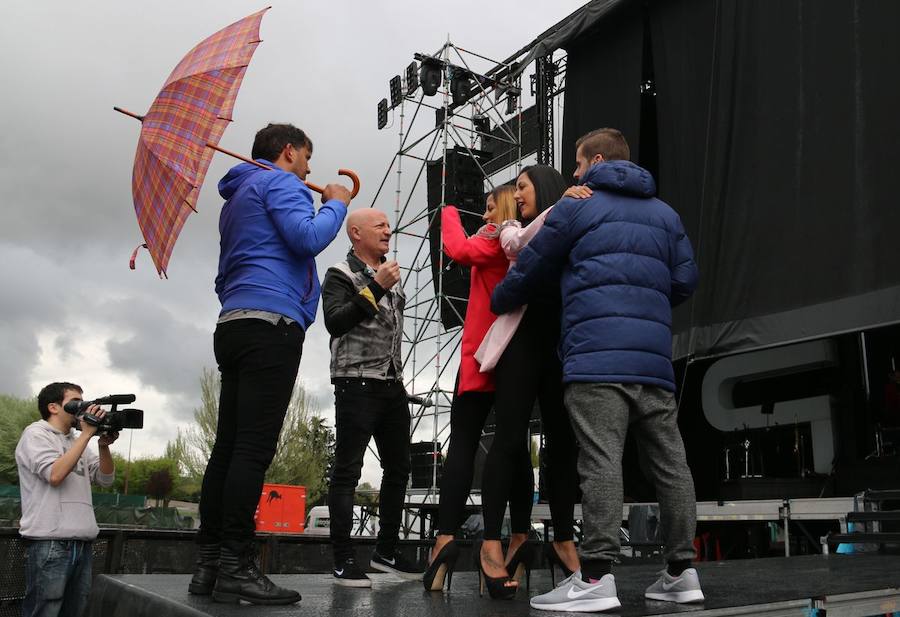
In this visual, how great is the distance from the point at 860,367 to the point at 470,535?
4.55 meters

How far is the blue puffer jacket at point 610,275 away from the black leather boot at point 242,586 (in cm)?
90

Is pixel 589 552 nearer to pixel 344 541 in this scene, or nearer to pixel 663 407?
pixel 663 407

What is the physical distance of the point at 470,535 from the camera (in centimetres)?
728

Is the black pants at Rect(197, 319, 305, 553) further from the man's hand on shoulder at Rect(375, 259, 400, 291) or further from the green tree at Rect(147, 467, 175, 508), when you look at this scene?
the green tree at Rect(147, 467, 175, 508)

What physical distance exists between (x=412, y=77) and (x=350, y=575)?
11003 millimetres

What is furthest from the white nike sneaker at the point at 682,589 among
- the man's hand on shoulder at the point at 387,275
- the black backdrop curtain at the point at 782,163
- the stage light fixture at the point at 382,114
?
the stage light fixture at the point at 382,114

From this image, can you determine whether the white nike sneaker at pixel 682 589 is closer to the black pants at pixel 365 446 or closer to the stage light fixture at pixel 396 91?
the black pants at pixel 365 446

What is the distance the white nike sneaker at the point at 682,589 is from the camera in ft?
6.41

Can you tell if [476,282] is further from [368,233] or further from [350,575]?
[350,575]

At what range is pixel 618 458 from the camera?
195cm

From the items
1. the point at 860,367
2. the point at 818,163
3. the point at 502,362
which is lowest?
the point at 502,362

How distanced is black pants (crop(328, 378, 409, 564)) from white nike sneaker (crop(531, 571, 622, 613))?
884mm

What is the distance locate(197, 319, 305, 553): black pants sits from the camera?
1.95 meters

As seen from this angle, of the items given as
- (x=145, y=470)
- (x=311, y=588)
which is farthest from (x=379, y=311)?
(x=145, y=470)
